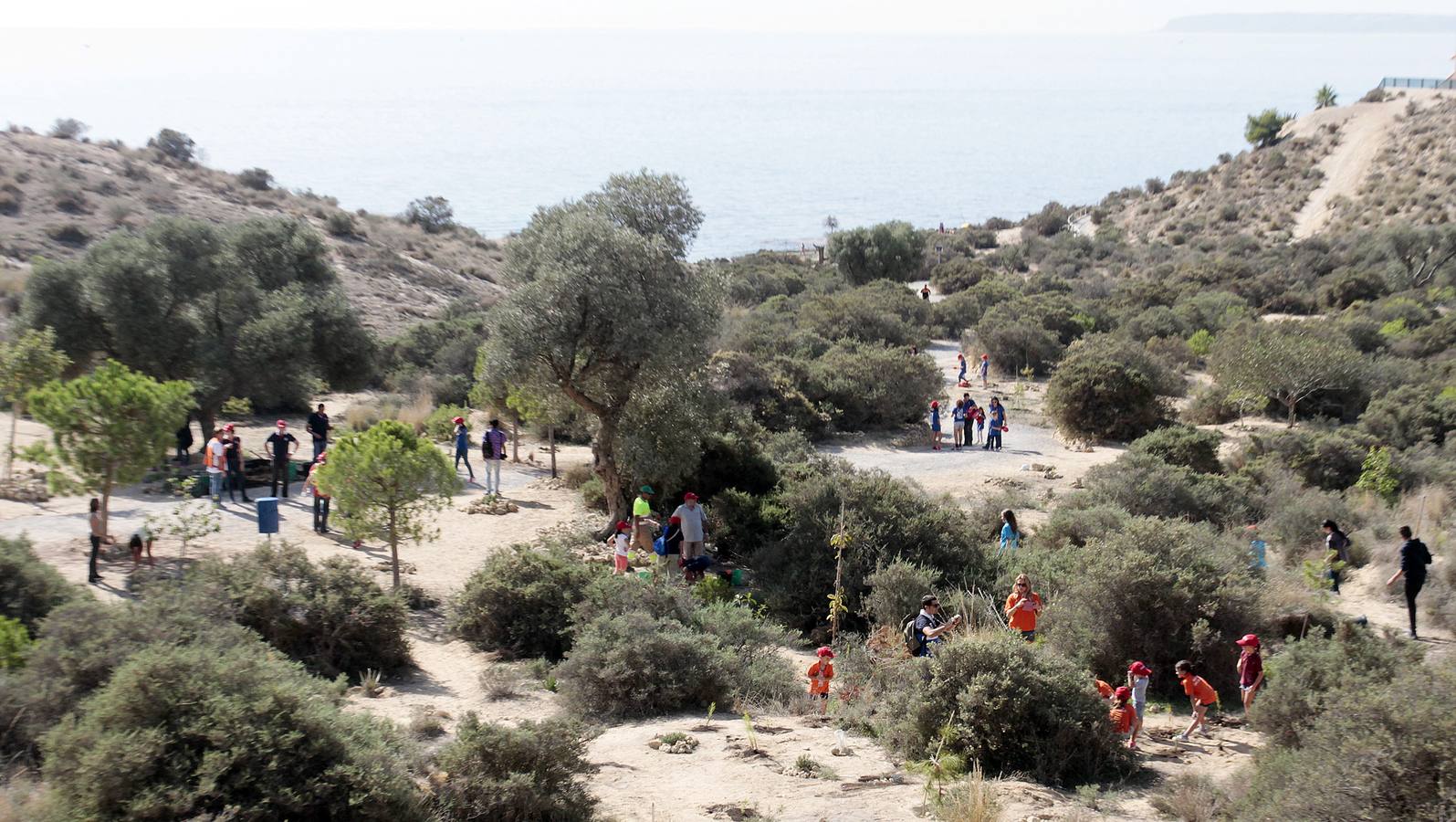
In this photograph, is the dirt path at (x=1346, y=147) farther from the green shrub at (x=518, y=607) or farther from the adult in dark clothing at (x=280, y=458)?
the green shrub at (x=518, y=607)

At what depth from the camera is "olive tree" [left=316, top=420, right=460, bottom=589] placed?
1479 centimetres

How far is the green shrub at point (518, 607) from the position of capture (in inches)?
545

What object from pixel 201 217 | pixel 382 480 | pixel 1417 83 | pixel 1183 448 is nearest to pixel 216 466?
pixel 382 480

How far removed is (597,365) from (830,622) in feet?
18.4

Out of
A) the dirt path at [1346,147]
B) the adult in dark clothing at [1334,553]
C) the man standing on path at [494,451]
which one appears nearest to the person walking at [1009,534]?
the adult in dark clothing at [1334,553]

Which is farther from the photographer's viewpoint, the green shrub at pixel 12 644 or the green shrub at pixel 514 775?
the green shrub at pixel 12 644

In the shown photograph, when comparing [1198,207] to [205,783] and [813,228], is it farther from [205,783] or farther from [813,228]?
[205,783]

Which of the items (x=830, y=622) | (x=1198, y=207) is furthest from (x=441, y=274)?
(x=1198, y=207)

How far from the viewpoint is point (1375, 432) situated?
2498cm

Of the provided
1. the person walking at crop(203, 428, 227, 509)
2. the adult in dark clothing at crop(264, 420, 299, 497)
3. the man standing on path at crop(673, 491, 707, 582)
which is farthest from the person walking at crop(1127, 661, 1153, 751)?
the adult in dark clothing at crop(264, 420, 299, 497)

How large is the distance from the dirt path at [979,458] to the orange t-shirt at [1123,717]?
11.0 metres

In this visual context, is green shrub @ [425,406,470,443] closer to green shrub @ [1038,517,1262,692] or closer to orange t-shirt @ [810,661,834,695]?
orange t-shirt @ [810,661,834,695]

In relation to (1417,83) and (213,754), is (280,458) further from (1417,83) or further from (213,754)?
(1417,83)

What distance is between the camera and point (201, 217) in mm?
48312
